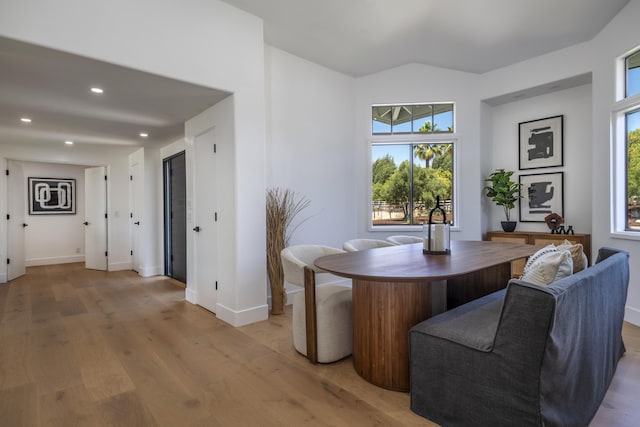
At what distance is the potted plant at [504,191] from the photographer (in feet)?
16.0

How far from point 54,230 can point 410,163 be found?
7.65 m

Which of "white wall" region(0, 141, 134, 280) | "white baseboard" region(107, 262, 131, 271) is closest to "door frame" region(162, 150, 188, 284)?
"white wall" region(0, 141, 134, 280)

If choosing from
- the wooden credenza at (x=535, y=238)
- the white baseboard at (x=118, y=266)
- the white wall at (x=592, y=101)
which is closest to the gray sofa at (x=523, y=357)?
the white wall at (x=592, y=101)

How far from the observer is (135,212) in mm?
6383

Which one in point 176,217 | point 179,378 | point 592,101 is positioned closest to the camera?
point 179,378

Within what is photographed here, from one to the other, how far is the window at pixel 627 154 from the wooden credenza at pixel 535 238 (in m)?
0.60

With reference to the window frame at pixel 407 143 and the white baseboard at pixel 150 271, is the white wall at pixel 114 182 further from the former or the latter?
the window frame at pixel 407 143

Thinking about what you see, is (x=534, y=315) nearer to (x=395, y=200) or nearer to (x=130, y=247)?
(x=395, y=200)

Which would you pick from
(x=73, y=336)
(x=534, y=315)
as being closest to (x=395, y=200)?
(x=534, y=315)

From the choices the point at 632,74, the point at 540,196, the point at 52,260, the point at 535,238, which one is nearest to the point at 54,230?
the point at 52,260

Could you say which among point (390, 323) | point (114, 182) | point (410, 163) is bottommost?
point (390, 323)

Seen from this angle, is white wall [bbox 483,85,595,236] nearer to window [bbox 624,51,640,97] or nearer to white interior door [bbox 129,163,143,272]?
window [bbox 624,51,640,97]

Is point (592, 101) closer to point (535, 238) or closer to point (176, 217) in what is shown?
point (535, 238)

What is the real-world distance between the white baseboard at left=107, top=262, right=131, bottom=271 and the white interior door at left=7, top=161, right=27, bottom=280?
139 centimetres
